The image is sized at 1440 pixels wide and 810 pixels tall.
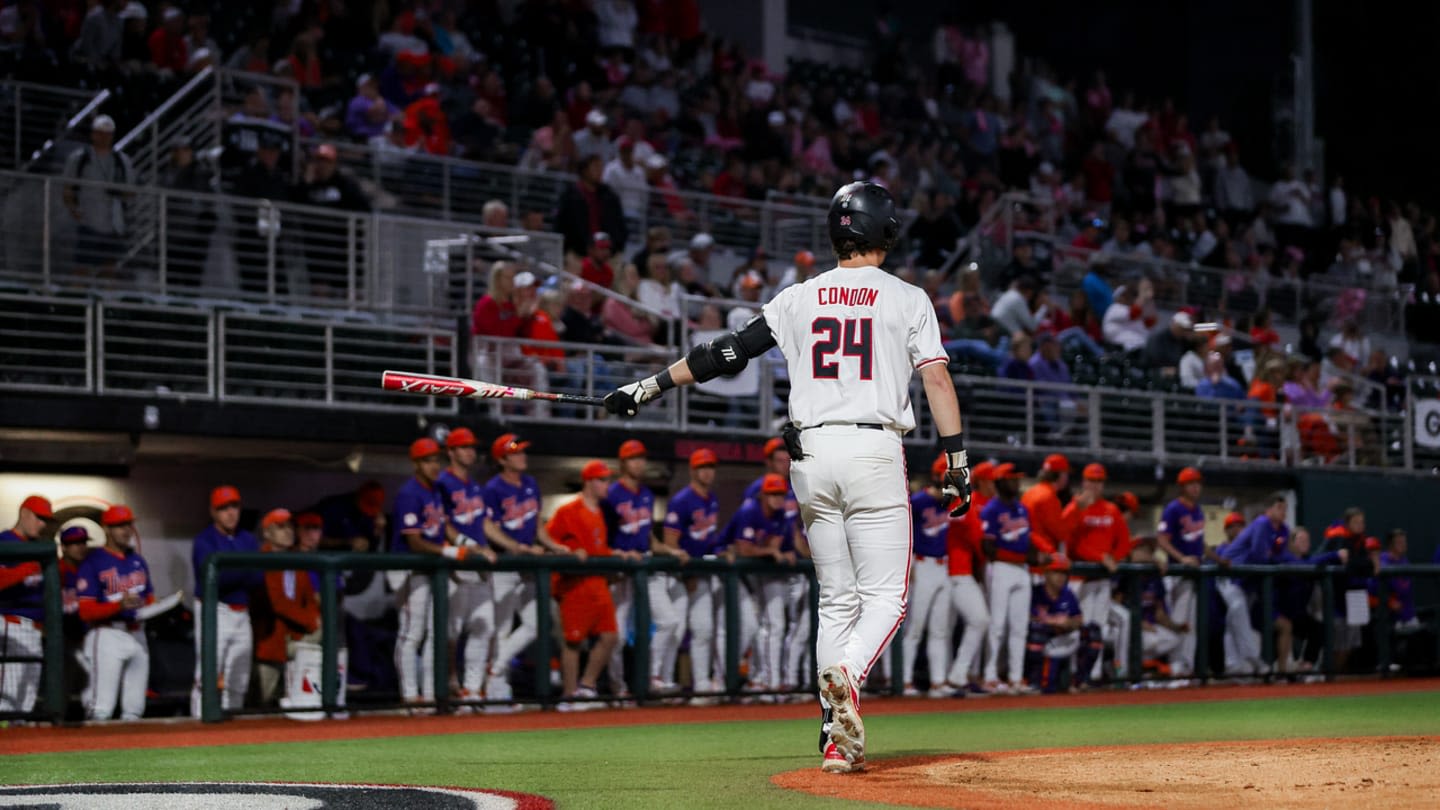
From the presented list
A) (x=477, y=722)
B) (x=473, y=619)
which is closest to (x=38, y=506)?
(x=473, y=619)

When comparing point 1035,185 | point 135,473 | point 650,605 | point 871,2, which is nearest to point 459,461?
point 650,605

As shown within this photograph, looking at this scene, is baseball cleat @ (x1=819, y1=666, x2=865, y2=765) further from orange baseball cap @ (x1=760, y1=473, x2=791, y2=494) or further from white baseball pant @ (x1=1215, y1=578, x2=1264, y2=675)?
white baseball pant @ (x1=1215, y1=578, x2=1264, y2=675)

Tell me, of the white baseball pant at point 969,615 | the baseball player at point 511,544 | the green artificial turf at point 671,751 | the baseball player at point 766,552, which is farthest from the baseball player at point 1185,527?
the baseball player at point 511,544

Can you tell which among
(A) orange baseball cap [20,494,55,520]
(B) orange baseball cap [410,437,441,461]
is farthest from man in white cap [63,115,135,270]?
(B) orange baseball cap [410,437,441,461]

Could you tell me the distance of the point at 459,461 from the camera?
12.3 m

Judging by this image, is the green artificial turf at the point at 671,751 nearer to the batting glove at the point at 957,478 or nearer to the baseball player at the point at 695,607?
the batting glove at the point at 957,478

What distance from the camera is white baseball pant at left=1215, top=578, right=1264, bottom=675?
15250mm

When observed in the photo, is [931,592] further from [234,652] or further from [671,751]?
A: [671,751]

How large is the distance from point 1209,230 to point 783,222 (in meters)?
8.29

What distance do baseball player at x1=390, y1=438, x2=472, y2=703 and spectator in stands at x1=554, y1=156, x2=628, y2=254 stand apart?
4543 millimetres

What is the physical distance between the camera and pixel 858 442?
6430 mm

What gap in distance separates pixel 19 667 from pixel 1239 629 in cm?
989

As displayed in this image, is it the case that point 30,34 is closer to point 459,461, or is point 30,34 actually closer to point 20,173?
point 20,173

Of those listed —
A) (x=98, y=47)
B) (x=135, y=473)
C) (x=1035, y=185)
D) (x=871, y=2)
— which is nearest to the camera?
(x=135, y=473)
